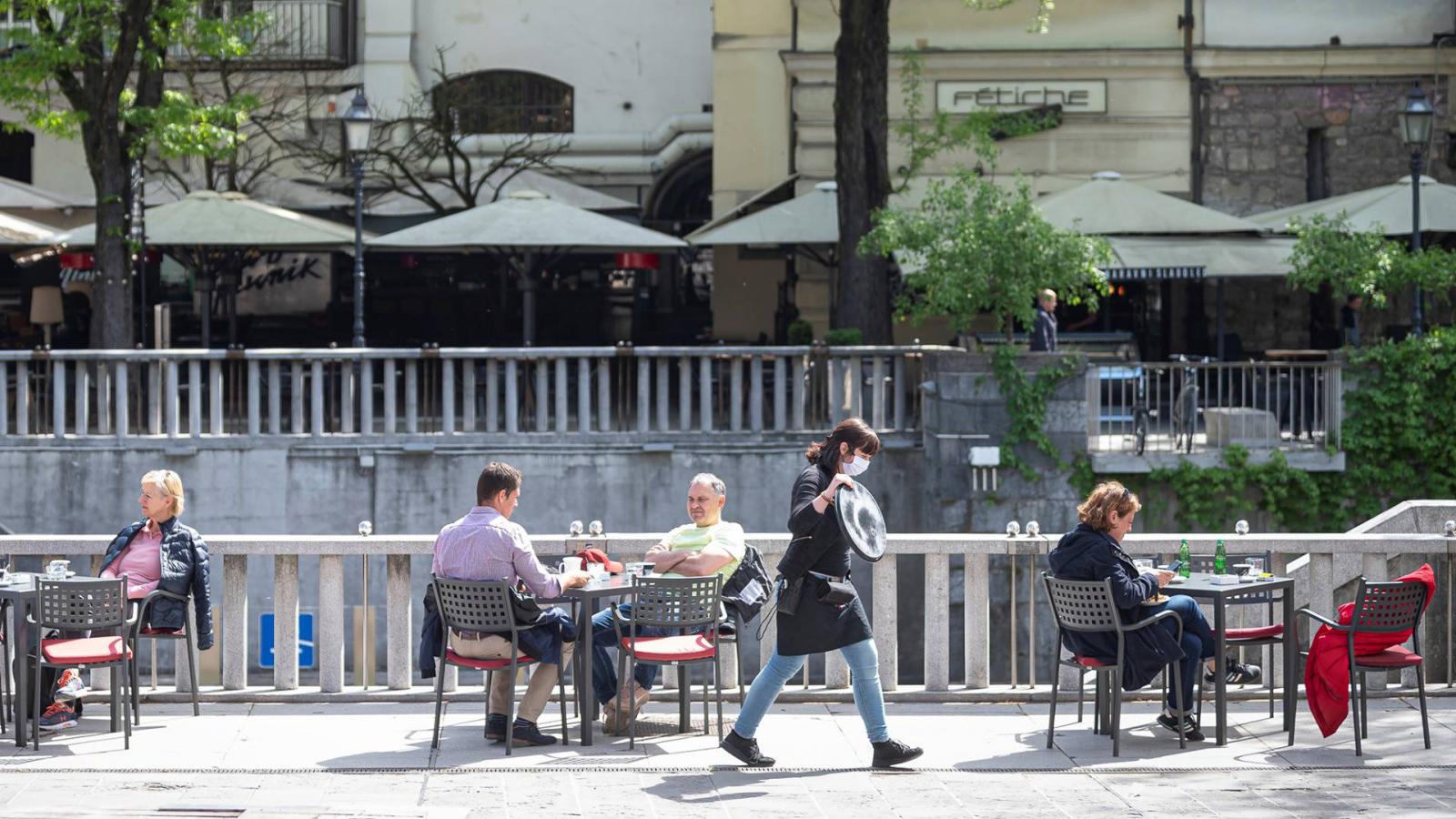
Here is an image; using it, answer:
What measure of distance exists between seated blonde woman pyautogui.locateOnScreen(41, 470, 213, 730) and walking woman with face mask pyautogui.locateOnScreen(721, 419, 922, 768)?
2.91 m

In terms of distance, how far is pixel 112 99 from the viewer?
19750 millimetres

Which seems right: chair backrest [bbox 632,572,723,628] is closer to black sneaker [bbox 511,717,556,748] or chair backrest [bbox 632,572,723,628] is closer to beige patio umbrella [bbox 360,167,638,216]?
black sneaker [bbox 511,717,556,748]

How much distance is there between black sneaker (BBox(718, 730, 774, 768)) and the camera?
9047mm

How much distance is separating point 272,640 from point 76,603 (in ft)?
20.2

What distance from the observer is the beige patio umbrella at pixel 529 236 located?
69.2ft

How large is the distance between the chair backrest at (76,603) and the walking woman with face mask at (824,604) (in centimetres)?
306

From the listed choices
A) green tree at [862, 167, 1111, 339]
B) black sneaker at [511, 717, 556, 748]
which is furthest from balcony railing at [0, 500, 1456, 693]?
green tree at [862, 167, 1111, 339]

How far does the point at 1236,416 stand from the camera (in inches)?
699

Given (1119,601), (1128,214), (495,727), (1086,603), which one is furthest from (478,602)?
(1128,214)

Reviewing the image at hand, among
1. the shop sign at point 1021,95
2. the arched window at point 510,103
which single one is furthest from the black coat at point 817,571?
the arched window at point 510,103

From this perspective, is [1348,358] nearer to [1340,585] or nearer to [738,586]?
[1340,585]

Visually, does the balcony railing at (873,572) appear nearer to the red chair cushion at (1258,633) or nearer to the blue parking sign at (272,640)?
the red chair cushion at (1258,633)

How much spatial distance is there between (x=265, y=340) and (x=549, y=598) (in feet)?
65.9

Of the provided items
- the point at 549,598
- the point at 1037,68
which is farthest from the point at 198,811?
the point at 1037,68
